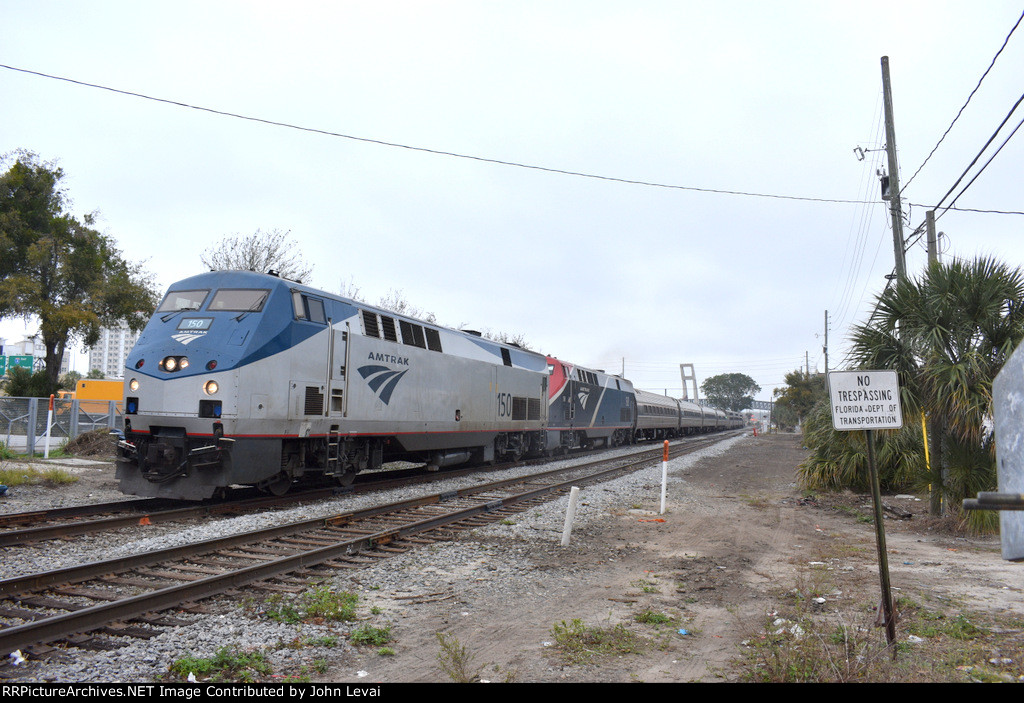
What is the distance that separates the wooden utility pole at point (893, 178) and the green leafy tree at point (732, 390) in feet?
A: 518

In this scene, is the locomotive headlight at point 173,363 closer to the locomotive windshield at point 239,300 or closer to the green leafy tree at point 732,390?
the locomotive windshield at point 239,300

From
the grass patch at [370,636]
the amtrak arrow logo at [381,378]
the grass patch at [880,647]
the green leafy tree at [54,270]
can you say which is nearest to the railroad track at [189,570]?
the grass patch at [370,636]

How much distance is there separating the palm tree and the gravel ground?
17.9 ft

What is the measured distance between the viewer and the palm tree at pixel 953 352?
30.9 ft

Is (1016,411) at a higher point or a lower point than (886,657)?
higher

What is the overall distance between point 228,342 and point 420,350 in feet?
17.3

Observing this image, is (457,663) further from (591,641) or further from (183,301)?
(183,301)

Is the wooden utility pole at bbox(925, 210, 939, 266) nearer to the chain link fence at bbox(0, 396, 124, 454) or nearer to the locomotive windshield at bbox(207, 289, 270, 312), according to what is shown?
the locomotive windshield at bbox(207, 289, 270, 312)

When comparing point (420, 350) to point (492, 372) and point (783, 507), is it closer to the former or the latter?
point (492, 372)

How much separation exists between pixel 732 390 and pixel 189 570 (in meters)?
174

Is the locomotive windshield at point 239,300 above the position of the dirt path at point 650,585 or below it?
above

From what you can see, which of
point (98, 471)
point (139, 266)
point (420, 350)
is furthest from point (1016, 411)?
point (139, 266)

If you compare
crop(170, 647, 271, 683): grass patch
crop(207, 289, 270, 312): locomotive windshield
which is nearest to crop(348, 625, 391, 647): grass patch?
crop(170, 647, 271, 683): grass patch
